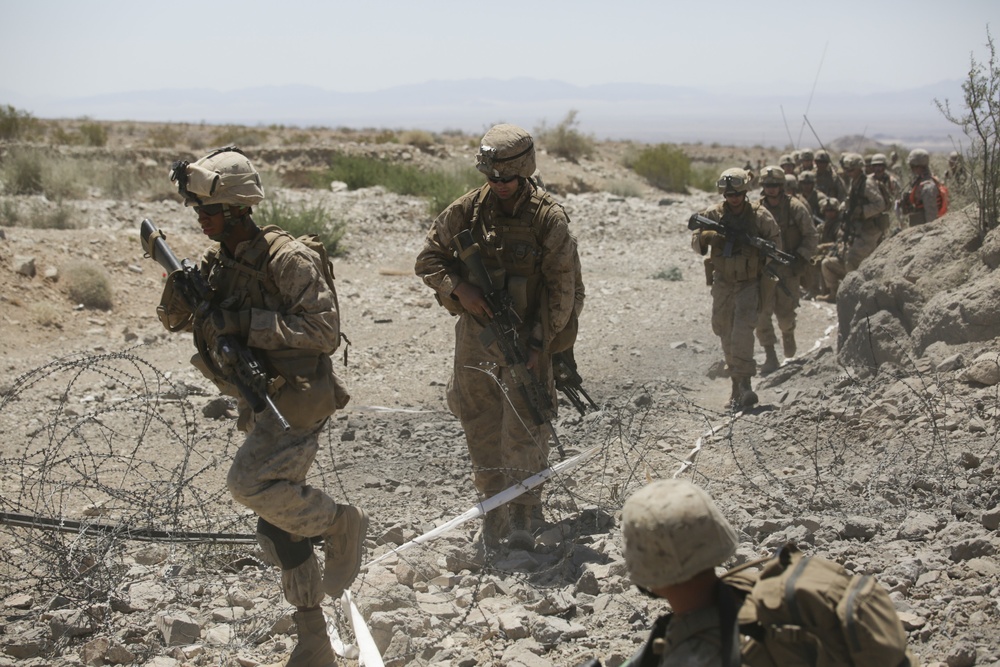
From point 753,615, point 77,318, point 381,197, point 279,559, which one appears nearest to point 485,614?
point 279,559

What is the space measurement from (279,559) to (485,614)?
87 centimetres

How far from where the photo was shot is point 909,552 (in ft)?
12.8

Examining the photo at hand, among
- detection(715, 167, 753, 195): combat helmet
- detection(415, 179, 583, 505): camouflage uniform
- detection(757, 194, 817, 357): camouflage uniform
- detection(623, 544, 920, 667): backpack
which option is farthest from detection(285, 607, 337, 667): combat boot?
detection(757, 194, 817, 357): camouflage uniform

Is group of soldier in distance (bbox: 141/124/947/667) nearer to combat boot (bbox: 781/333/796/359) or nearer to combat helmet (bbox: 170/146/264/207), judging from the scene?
combat helmet (bbox: 170/146/264/207)

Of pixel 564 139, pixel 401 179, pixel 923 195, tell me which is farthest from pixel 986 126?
pixel 564 139

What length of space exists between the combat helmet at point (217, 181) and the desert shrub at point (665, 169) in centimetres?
2490

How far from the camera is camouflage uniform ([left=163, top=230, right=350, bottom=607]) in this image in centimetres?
332

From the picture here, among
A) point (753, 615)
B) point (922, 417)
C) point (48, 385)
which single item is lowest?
point (48, 385)

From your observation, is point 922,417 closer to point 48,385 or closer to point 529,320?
point 529,320

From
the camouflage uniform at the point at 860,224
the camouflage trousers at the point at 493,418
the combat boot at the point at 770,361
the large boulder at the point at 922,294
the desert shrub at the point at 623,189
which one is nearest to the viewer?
the camouflage trousers at the point at 493,418

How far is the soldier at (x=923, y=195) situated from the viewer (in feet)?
33.4

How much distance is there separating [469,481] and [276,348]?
243 cm

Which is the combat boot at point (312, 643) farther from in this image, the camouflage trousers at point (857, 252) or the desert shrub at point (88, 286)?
the camouflage trousers at point (857, 252)

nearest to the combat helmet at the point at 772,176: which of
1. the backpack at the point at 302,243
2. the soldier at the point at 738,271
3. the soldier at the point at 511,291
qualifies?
the soldier at the point at 738,271
